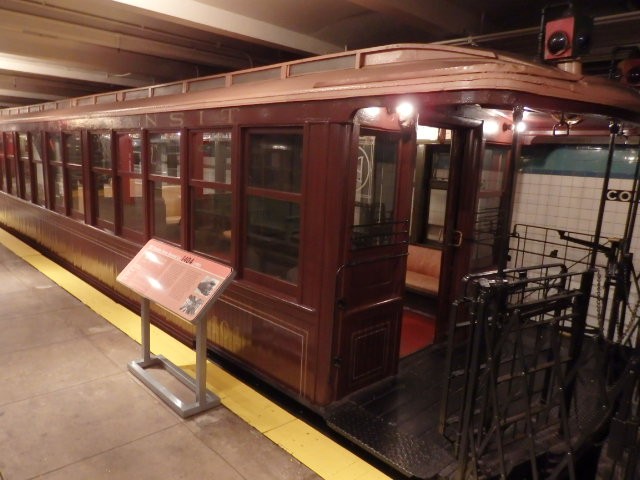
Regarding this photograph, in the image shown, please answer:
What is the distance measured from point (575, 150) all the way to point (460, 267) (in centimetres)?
198

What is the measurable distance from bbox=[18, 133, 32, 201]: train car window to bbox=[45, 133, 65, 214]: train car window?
4.78 ft

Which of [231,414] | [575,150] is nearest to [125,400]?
[231,414]

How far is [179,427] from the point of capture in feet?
11.2

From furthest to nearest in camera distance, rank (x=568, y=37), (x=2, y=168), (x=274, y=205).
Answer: (x=2, y=168)
(x=274, y=205)
(x=568, y=37)

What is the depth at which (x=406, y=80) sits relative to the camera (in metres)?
2.65

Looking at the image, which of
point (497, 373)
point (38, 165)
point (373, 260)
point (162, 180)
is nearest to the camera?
point (497, 373)

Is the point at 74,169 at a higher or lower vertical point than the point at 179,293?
higher

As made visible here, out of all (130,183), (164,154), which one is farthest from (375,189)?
(130,183)

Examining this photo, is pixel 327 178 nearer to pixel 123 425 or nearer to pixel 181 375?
pixel 181 375

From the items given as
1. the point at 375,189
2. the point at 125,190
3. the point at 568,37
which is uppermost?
the point at 568,37

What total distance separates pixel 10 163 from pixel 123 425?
8.81m

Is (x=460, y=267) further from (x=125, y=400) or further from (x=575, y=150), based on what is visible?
(x=125, y=400)

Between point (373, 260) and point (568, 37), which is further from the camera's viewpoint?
point (373, 260)

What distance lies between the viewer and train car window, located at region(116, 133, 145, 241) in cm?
548
